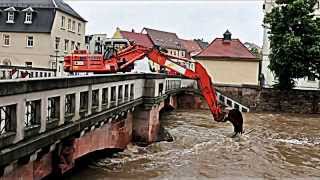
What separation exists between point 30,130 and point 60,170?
7.07 feet

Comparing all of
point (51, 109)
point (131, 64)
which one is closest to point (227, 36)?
point (131, 64)

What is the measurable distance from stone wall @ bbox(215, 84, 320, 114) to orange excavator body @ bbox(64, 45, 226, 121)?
1786 centimetres

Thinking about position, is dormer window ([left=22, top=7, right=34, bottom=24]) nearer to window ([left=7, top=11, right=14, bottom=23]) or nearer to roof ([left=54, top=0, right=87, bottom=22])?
window ([left=7, top=11, right=14, bottom=23])

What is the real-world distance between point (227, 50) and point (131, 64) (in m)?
29.5

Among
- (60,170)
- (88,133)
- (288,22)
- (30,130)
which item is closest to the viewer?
(30,130)

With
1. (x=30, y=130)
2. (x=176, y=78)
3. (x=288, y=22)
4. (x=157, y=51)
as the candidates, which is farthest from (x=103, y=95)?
(x=288, y=22)

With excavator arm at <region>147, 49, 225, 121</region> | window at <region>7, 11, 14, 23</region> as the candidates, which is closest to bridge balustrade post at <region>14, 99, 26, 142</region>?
excavator arm at <region>147, 49, 225, 121</region>

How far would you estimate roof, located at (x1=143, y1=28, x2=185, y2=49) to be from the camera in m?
91.0

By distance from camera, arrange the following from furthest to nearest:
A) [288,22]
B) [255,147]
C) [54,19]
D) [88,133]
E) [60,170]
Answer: [54,19]
[288,22]
[255,147]
[88,133]
[60,170]

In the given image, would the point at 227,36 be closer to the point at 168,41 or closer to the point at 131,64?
the point at 131,64

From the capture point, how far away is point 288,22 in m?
37.5

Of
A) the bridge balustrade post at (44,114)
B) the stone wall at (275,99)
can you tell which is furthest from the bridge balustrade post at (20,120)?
the stone wall at (275,99)

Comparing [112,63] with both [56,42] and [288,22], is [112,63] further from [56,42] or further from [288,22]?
[56,42]

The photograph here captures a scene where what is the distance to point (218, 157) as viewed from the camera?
17281mm
